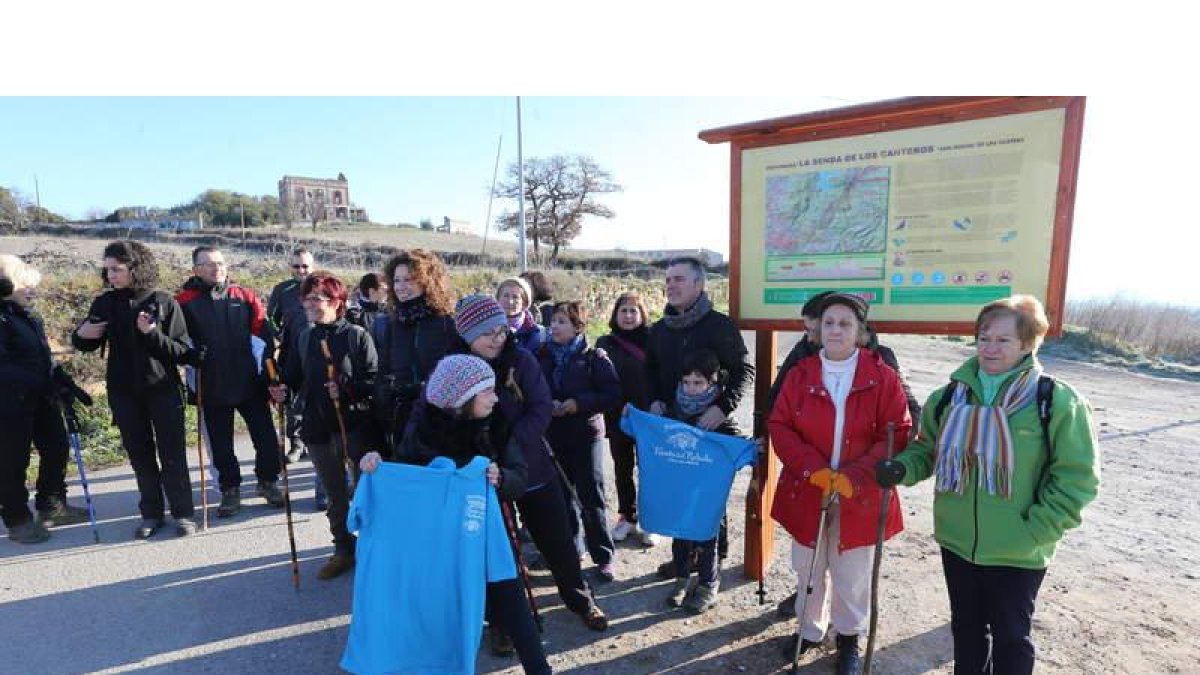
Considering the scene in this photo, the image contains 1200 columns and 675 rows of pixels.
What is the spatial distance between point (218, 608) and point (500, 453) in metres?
2.52

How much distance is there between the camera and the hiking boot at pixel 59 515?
5.18 meters

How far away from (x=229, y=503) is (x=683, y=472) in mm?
4303

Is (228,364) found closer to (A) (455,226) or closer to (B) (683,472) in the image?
(B) (683,472)

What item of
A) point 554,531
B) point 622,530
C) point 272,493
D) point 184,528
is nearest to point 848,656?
point 554,531

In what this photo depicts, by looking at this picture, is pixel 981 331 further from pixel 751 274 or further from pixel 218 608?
pixel 218 608

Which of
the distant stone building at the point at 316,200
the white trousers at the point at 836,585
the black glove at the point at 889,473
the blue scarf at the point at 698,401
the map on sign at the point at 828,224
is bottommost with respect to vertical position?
the white trousers at the point at 836,585

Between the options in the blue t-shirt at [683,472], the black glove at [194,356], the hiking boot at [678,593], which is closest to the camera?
the blue t-shirt at [683,472]

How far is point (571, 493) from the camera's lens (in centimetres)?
397

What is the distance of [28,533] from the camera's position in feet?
16.0

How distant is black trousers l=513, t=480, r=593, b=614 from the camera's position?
11.1ft

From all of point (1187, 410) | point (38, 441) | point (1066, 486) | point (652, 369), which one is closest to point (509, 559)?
A: point (652, 369)

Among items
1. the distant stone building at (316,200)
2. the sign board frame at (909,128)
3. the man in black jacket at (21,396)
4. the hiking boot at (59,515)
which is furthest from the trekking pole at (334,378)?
the distant stone building at (316,200)

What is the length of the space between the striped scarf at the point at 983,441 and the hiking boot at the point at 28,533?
6650 millimetres

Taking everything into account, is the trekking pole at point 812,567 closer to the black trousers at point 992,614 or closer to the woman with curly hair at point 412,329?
the black trousers at point 992,614
